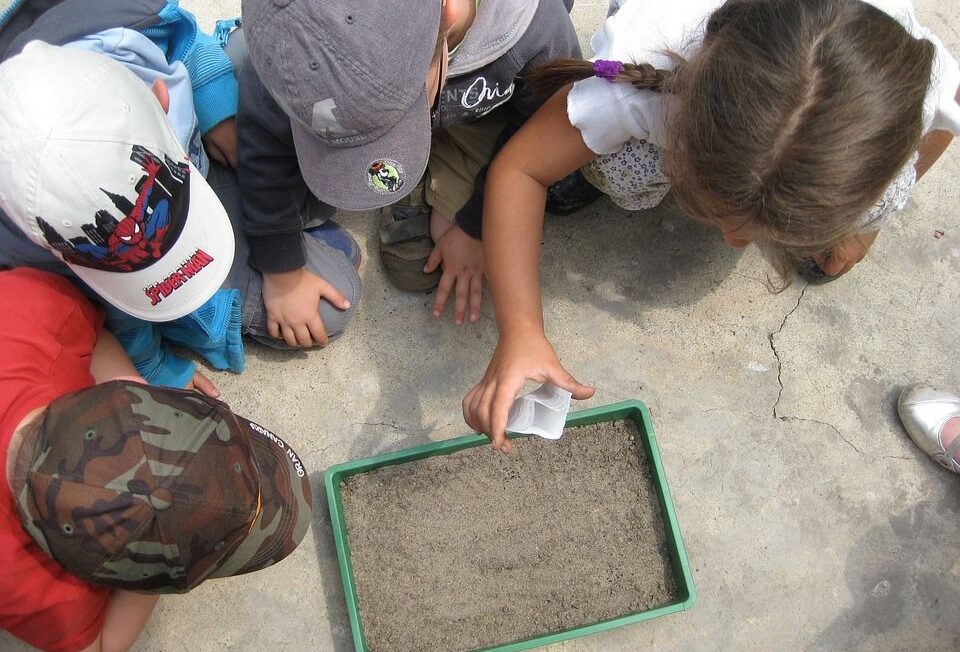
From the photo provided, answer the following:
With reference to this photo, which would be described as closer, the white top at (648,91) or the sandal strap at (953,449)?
the white top at (648,91)

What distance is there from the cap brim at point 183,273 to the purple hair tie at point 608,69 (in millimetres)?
599

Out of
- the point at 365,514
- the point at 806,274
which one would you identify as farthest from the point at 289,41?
the point at 806,274

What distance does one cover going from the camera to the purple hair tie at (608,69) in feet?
3.43

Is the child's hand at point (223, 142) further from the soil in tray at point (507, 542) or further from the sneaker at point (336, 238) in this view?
the soil in tray at point (507, 542)

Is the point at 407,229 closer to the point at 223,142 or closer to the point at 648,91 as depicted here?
the point at 223,142

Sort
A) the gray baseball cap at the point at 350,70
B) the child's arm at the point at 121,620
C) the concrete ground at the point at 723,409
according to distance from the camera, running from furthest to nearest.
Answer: the concrete ground at the point at 723,409 < the child's arm at the point at 121,620 < the gray baseball cap at the point at 350,70

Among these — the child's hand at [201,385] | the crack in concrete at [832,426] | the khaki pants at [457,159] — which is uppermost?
the khaki pants at [457,159]

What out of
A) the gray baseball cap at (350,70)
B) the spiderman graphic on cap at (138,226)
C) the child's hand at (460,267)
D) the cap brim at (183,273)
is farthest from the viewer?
the child's hand at (460,267)

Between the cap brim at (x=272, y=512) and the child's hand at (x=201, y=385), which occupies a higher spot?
the cap brim at (x=272, y=512)

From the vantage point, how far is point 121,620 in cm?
123

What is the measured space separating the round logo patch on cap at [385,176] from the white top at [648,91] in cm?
28

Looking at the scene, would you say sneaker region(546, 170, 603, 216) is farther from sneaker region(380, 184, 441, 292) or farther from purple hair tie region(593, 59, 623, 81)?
purple hair tie region(593, 59, 623, 81)

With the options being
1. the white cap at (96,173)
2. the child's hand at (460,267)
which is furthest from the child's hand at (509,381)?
the white cap at (96,173)

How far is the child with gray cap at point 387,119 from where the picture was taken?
89 centimetres
